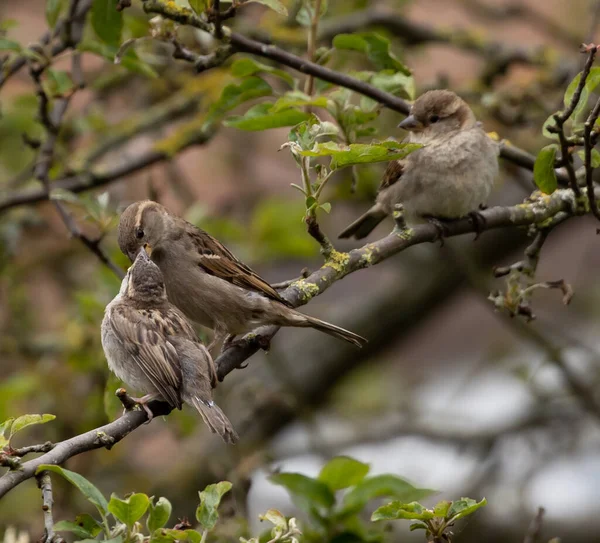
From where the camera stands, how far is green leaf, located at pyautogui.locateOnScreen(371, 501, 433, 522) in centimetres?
212

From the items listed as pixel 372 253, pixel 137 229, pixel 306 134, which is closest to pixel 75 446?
pixel 306 134


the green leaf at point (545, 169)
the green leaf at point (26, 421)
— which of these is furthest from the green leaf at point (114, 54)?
the green leaf at point (26, 421)

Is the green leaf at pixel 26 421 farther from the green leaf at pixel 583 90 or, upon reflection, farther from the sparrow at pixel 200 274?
the green leaf at pixel 583 90

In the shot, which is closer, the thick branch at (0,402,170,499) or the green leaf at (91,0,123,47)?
the thick branch at (0,402,170,499)

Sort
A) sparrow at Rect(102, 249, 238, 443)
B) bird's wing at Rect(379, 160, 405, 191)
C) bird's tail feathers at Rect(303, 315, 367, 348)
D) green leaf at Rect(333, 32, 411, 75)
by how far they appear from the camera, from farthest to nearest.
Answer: bird's wing at Rect(379, 160, 405, 191), green leaf at Rect(333, 32, 411, 75), bird's tail feathers at Rect(303, 315, 367, 348), sparrow at Rect(102, 249, 238, 443)

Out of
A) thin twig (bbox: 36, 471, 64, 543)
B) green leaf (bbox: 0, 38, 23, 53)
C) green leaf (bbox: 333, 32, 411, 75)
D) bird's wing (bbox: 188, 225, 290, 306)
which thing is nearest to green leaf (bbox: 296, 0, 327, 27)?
green leaf (bbox: 333, 32, 411, 75)

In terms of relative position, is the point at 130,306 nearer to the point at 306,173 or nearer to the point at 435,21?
the point at 306,173

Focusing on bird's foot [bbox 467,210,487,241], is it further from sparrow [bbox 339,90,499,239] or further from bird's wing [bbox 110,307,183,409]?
bird's wing [bbox 110,307,183,409]

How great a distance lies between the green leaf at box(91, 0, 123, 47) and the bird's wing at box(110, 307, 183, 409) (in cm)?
100

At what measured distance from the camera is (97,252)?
11.7 feet

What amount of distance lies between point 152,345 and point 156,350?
0.04 meters

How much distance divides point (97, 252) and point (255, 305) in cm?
67

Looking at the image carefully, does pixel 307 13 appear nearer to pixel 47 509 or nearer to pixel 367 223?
pixel 367 223

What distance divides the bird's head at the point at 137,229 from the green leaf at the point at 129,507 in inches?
71.6
